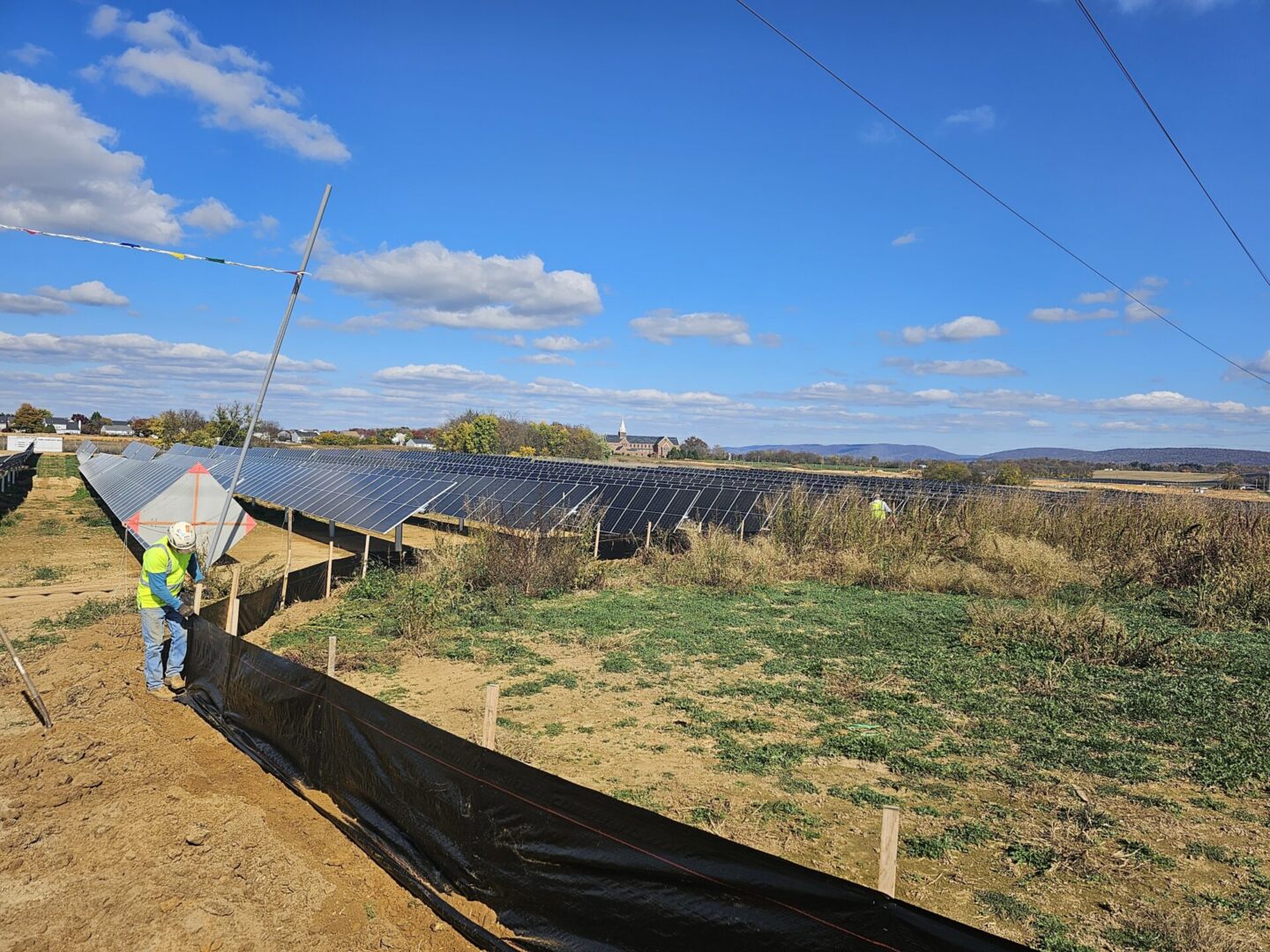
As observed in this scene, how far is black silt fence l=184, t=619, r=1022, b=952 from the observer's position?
119 inches

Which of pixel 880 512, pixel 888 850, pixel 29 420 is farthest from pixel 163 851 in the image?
pixel 29 420

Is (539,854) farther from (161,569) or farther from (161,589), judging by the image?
(161,569)

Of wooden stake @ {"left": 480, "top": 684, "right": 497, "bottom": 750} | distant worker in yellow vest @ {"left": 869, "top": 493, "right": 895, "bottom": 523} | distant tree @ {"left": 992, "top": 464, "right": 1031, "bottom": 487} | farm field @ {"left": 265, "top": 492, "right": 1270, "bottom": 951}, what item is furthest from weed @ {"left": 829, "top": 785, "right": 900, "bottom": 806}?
distant tree @ {"left": 992, "top": 464, "right": 1031, "bottom": 487}

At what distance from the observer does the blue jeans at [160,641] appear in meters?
8.09

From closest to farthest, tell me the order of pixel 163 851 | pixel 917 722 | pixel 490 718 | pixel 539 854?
pixel 539 854 → pixel 490 718 → pixel 163 851 → pixel 917 722

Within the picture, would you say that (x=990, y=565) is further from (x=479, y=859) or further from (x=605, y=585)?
(x=479, y=859)

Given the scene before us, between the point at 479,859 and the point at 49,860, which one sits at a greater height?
the point at 479,859

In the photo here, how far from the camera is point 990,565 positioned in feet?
Result: 54.6

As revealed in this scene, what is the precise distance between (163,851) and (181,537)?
407 cm

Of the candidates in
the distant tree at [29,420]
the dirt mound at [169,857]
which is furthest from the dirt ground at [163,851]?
the distant tree at [29,420]

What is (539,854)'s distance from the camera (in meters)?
4.06

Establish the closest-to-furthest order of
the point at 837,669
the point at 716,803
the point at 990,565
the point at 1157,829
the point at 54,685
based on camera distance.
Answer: the point at 1157,829 → the point at 716,803 → the point at 54,685 → the point at 837,669 → the point at 990,565

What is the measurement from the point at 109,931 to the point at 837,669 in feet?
24.4

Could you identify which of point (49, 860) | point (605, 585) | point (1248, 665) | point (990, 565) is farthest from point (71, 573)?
point (1248, 665)
